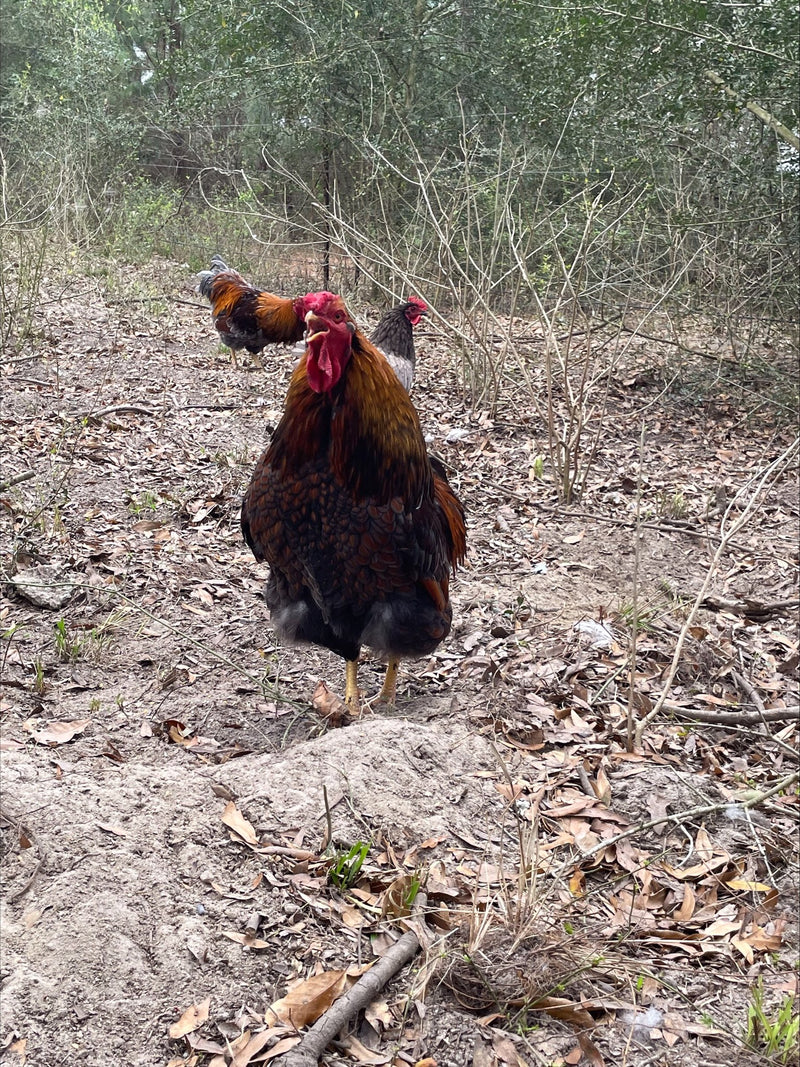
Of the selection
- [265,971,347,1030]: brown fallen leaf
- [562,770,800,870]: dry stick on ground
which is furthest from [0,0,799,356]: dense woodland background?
[265,971,347,1030]: brown fallen leaf

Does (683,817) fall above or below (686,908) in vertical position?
above

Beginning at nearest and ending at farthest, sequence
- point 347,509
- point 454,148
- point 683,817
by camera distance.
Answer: point 683,817
point 347,509
point 454,148

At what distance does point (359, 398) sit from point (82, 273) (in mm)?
10198

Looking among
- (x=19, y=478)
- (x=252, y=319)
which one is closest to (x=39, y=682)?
(x=19, y=478)

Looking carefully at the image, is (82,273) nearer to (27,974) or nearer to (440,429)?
(440,429)

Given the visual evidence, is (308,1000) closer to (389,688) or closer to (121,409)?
(389,688)

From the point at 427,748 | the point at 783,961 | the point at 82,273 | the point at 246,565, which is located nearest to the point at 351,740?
the point at 427,748

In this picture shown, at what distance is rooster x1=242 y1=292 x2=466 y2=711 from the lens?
3764mm

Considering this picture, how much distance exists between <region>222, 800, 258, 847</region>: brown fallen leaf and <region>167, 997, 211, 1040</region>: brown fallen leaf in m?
0.61

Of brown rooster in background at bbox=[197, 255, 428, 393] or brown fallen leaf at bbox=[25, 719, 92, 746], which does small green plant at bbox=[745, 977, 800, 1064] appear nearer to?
brown fallen leaf at bbox=[25, 719, 92, 746]

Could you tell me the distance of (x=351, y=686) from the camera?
4375mm

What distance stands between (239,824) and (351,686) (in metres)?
1.46

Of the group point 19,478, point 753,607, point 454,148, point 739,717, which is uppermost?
point 454,148

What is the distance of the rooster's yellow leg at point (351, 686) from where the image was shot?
170 inches
